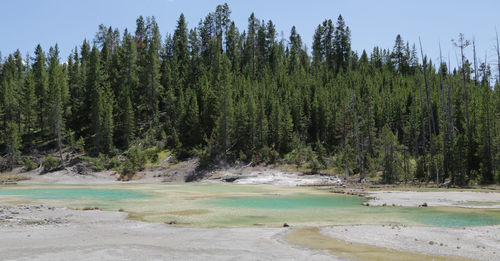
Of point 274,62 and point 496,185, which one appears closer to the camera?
point 496,185

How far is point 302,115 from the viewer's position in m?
77.9

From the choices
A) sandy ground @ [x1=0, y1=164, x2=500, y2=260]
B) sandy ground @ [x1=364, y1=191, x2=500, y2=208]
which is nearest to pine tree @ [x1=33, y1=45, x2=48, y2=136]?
sandy ground @ [x1=0, y1=164, x2=500, y2=260]

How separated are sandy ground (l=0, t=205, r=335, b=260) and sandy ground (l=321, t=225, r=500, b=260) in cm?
283

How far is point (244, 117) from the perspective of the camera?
69.6 meters

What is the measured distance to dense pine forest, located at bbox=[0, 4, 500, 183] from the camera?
52656 millimetres

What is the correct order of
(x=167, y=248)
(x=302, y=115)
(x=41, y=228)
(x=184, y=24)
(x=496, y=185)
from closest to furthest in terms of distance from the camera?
1. (x=167, y=248)
2. (x=41, y=228)
3. (x=496, y=185)
4. (x=302, y=115)
5. (x=184, y=24)

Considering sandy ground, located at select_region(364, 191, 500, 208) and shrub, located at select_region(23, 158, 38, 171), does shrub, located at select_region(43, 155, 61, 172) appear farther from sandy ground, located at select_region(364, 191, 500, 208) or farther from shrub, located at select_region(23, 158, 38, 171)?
sandy ground, located at select_region(364, 191, 500, 208)

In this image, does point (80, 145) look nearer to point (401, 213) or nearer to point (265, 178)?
point (265, 178)

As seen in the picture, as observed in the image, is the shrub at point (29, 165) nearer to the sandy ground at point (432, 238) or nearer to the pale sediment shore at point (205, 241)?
the pale sediment shore at point (205, 241)

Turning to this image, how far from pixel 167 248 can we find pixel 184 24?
102885 millimetres

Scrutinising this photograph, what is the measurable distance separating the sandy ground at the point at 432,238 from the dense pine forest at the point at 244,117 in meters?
32.4

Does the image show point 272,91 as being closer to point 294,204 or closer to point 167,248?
point 294,204

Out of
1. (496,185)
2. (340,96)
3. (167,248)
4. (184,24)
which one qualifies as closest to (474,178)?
(496,185)

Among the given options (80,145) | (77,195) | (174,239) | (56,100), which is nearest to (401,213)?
(174,239)
